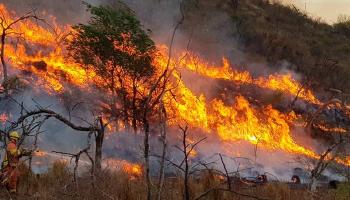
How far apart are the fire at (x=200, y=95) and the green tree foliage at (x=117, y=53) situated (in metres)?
0.30

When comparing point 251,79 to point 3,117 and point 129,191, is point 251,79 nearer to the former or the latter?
point 3,117

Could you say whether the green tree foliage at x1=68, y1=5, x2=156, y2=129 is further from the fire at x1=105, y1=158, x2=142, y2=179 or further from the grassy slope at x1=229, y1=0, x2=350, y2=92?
the grassy slope at x1=229, y1=0, x2=350, y2=92

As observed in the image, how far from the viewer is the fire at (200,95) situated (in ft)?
80.6

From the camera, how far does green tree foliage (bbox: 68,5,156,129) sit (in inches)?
899

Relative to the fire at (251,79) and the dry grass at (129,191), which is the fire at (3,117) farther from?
the fire at (251,79)

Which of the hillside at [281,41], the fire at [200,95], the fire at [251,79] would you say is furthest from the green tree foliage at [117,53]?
the hillside at [281,41]

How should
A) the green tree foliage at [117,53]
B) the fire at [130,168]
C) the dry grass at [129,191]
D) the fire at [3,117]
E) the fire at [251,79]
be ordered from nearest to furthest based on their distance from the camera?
the dry grass at [129,191] → the fire at [130,168] → the fire at [3,117] → the green tree foliage at [117,53] → the fire at [251,79]

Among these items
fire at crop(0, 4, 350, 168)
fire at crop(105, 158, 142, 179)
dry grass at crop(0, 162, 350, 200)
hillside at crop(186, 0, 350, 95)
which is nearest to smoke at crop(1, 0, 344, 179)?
hillside at crop(186, 0, 350, 95)

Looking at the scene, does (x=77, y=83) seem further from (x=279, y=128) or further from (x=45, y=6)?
(x=279, y=128)

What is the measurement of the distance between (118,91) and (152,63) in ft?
6.99

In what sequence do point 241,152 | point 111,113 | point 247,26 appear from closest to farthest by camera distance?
point 111,113 < point 241,152 < point 247,26

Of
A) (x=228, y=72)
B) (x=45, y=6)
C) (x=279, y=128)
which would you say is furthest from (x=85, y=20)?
(x=279, y=128)

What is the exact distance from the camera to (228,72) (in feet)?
104

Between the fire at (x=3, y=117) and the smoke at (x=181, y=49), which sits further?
the smoke at (x=181, y=49)
